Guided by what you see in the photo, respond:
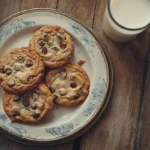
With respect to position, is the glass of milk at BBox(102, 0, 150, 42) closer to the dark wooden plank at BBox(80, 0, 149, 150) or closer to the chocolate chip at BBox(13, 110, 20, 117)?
the dark wooden plank at BBox(80, 0, 149, 150)

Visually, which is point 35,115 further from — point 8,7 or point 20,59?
point 8,7

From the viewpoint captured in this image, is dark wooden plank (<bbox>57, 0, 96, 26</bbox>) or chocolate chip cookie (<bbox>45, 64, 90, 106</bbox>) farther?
dark wooden plank (<bbox>57, 0, 96, 26</bbox>)

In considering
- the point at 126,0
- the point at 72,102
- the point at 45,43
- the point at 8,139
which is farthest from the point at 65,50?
the point at 8,139

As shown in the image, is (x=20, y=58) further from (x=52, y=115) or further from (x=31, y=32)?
(x=52, y=115)

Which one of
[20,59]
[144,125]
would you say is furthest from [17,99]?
[144,125]

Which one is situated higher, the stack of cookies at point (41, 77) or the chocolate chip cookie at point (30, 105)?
the stack of cookies at point (41, 77)

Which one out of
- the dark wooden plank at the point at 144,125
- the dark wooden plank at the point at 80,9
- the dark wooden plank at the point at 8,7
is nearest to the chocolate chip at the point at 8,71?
the dark wooden plank at the point at 8,7

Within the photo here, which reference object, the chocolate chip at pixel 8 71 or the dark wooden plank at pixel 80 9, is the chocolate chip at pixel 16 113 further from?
the dark wooden plank at pixel 80 9

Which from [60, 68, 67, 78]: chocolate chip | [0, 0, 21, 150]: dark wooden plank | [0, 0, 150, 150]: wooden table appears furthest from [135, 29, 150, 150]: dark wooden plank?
[0, 0, 21, 150]: dark wooden plank

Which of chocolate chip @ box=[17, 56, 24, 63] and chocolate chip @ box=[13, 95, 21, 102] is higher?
chocolate chip @ box=[17, 56, 24, 63]
